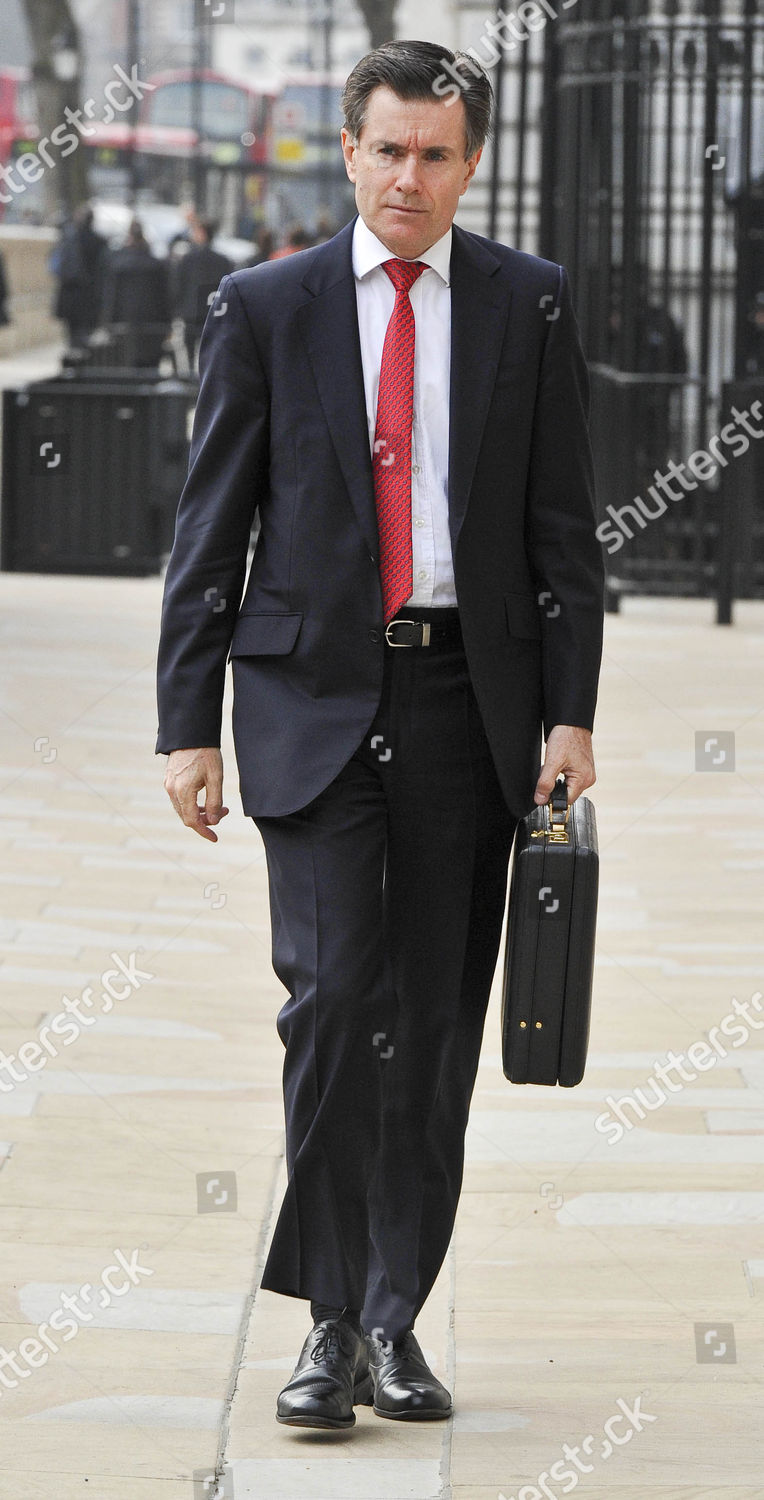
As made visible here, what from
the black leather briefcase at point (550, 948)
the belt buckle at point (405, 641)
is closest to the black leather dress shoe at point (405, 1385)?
the black leather briefcase at point (550, 948)

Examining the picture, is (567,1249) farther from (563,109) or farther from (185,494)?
(563,109)

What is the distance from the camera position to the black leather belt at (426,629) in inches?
119

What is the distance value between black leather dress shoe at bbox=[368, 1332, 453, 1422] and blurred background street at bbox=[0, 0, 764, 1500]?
3 centimetres

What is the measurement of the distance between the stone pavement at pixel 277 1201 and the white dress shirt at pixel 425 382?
1.21 m

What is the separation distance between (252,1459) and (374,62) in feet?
6.31

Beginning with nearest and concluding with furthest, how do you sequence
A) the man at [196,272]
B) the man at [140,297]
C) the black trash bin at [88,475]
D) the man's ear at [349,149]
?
the man's ear at [349,149] → the black trash bin at [88,475] → the man at [196,272] → the man at [140,297]

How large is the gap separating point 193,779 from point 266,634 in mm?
239

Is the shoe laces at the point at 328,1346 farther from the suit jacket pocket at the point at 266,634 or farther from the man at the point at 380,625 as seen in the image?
the suit jacket pocket at the point at 266,634

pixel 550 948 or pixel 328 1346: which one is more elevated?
pixel 550 948

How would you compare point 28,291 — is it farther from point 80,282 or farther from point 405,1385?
point 405,1385

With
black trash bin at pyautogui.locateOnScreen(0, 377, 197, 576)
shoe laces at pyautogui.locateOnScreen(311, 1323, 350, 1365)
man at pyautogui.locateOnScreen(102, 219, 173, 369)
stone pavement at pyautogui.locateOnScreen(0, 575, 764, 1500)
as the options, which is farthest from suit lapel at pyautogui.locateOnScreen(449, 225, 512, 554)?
man at pyautogui.locateOnScreen(102, 219, 173, 369)

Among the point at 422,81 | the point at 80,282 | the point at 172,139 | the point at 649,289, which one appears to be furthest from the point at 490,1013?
the point at 172,139

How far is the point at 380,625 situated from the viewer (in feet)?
9.86

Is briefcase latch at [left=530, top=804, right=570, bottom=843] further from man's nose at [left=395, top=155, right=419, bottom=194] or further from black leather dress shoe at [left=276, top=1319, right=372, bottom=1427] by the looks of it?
man's nose at [left=395, top=155, right=419, bottom=194]
